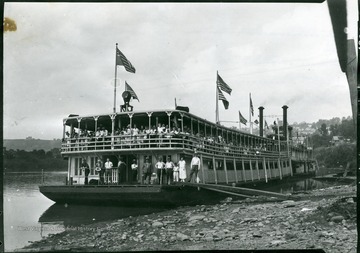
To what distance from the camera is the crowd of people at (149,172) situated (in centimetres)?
1769

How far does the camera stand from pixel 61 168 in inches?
3174

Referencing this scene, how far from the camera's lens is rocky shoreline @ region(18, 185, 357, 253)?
27.0 ft

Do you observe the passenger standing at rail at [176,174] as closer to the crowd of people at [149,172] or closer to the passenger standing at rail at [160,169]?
the crowd of people at [149,172]

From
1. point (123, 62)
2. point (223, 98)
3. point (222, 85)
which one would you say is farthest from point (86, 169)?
point (222, 85)

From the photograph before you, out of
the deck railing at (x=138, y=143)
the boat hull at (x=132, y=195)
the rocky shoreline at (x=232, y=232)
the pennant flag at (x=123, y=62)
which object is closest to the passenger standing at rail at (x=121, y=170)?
the deck railing at (x=138, y=143)

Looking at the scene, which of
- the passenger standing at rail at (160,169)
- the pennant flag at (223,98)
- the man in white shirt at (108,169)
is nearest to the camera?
the passenger standing at rail at (160,169)

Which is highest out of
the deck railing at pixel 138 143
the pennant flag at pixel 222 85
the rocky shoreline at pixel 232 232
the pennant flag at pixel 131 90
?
the pennant flag at pixel 222 85

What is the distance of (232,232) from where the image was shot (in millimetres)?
9875

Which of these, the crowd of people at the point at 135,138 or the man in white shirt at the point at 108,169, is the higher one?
the crowd of people at the point at 135,138

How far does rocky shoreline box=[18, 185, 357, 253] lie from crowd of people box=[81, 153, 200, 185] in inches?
150

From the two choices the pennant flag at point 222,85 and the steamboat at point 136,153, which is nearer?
the steamboat at point 136,153

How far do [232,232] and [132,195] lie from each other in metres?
7.39

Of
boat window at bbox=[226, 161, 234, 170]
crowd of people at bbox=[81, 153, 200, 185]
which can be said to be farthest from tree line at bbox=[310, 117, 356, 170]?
crowd of people at bbox=[81, 153, 200, 185]

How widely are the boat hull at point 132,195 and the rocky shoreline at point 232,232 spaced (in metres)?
2.34
